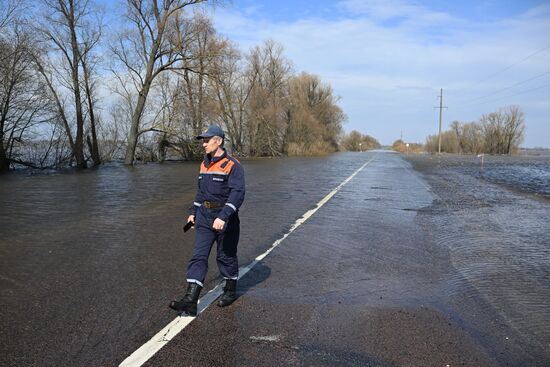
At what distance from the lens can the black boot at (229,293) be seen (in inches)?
189

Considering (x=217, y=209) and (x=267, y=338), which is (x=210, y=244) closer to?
(x=217, y=209)

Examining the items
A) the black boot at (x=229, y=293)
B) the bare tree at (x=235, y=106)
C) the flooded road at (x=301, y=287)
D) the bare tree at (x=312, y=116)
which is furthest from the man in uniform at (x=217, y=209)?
the bare tree at (x=312, y=116)

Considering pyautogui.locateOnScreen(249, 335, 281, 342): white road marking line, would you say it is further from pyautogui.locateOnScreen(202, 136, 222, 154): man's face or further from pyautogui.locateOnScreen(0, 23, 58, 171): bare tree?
pyautogui.locateOnScreen(0, 23, 58, 171): bare tree

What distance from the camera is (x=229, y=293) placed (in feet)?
16.1

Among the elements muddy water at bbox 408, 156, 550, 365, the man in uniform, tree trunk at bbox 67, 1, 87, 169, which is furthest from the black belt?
tree trunk at bbox 67, 1, 87, 169

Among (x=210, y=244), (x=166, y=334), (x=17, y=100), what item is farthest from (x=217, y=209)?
(x=17, y=100)

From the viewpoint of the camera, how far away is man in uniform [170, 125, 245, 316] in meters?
4.77

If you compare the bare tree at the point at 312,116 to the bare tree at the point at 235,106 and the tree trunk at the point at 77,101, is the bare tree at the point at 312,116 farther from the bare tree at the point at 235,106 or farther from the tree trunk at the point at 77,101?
the tree trunk at the point at 77,101

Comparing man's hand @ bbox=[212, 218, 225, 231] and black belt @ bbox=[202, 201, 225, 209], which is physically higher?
black belt @ bbox=[202, 201, 225, 209]

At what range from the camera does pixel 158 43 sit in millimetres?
32094

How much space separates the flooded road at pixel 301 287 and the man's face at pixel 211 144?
162cm

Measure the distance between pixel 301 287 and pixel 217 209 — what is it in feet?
4.57

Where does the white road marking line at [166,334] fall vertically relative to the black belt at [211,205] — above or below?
below

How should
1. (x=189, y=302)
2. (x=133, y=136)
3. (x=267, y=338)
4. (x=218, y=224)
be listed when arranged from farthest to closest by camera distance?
(x=133, y=136)
(x=218, y=224)
(x=189, y=302)
(x=267, y=338)
